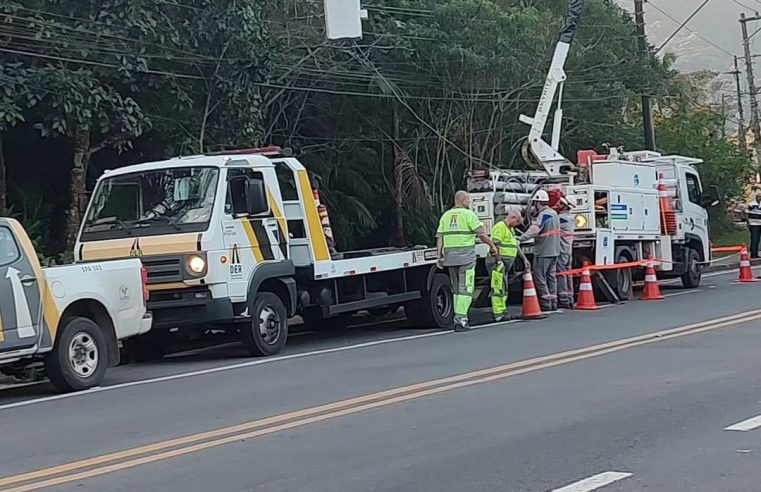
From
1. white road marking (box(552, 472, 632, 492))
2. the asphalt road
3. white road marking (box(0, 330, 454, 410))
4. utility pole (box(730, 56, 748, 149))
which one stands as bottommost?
white road marking (box(552, 472, 632, 492))

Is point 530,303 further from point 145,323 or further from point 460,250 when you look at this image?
point 145,323

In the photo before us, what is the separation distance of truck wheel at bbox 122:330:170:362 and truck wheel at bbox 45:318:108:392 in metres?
2.78

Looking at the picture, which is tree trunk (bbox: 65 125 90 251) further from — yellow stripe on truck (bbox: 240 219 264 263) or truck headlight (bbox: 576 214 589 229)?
truck headlight (bbox: 576 214 589 229)

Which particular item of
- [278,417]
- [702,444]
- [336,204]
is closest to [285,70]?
[336,204]

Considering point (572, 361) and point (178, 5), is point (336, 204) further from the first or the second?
point (572, 361)

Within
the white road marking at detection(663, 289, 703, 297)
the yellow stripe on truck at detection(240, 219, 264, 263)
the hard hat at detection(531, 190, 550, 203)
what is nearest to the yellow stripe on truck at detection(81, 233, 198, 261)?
the yellow stripe on truck at detection(240, 219, 264, 263)

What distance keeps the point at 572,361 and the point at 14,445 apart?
5.75m

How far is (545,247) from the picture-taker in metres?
18.1

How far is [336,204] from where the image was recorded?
83.6ft

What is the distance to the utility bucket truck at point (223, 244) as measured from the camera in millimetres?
13453

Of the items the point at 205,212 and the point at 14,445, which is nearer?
the point at 14,445

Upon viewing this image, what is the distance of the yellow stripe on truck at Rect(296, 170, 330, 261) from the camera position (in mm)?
15031

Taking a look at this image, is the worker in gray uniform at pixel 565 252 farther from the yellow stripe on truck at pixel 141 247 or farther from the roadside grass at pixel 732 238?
the roadside grass at pixel 732 238

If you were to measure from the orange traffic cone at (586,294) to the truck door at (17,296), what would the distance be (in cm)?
984
